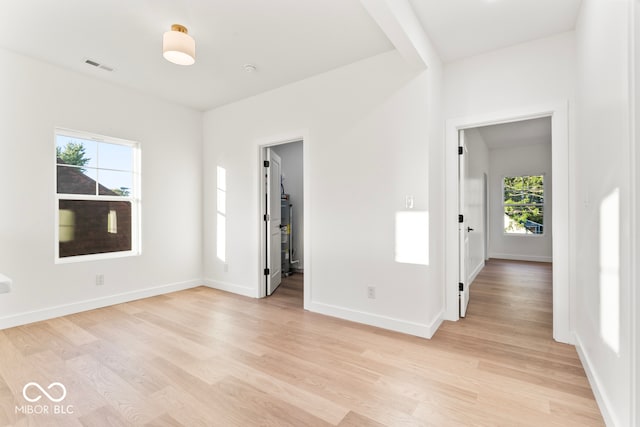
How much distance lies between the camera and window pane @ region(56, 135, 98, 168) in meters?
3.45

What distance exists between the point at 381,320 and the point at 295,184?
11.9 feet

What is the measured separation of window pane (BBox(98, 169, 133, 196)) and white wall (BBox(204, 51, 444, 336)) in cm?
188

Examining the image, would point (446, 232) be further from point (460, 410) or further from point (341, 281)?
point (460, 410)

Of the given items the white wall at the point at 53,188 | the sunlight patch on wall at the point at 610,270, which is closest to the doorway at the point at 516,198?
the sunlight patch on wall at the point at 610,270

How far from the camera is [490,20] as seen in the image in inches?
99.5

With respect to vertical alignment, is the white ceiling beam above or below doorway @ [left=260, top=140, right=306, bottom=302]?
above

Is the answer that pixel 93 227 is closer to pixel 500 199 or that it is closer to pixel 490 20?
pixel 490 20

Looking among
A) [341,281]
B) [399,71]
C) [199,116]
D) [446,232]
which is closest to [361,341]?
[341,281]

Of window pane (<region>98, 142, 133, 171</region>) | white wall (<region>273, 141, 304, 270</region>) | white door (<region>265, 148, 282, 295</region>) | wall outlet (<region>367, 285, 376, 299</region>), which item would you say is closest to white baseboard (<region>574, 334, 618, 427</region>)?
wall outlet (<region>367, 285, 376, 299</region>)

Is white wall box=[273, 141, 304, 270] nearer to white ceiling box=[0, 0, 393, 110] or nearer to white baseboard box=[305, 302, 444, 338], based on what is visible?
white ceiling box=[0, 0, 393, 110]

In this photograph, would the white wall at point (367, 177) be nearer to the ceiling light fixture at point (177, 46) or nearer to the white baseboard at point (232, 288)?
the white baseboard at point (232, 288)

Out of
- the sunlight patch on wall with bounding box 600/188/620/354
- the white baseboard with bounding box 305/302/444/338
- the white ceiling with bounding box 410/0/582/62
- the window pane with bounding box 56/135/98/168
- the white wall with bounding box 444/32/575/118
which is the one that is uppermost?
the white ceiling with bounding box 410/0/582/62

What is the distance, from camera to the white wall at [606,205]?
1.38 m

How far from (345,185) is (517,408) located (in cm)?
229
